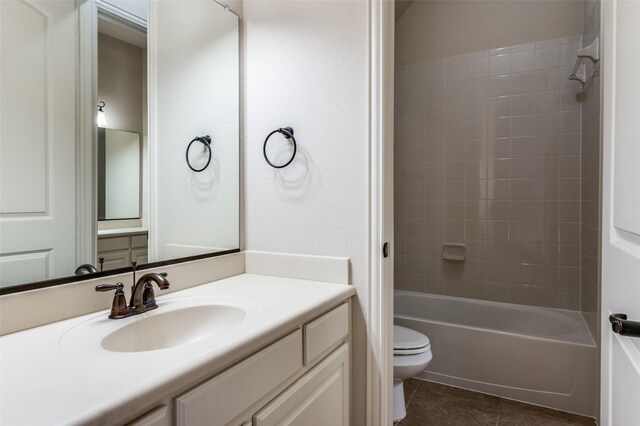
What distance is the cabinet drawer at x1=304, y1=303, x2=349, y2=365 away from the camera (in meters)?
1.05

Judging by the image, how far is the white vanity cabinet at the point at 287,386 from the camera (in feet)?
2.39

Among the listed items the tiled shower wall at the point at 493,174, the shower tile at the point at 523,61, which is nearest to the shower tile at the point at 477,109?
the tiled shower wall at the point at 493,174

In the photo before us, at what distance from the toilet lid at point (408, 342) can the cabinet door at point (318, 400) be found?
0.68 meters

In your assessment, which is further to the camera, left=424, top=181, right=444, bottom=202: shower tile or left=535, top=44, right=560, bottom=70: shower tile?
left=424, top=181, right=444, bottom=202: shower tile

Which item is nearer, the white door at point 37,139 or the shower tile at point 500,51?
the white door at point 37,139

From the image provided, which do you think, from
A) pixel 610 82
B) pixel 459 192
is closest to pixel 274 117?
pixel 610 82

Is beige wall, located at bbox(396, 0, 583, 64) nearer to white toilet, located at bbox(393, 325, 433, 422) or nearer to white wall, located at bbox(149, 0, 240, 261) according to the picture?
white wall, located at bbox(149, 0, 240, 261)

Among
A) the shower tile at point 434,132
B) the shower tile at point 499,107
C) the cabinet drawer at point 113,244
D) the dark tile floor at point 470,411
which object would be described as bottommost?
the dark tile floor at point 470,411

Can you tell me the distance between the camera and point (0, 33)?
88 centimetres

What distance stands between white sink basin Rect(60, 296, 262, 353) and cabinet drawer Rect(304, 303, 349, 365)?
18cm

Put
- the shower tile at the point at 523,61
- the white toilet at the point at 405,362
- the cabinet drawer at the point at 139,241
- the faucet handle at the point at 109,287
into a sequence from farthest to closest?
the shower tile at the point at 523,61, the white toilet at the point at 405,362, the cabinet drawer at the point at 139,241, the faucet handle at the point at 109,287

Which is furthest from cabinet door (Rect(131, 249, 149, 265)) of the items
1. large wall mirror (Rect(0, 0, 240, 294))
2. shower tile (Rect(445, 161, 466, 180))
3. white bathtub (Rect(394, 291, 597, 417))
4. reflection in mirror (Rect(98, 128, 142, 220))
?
shower tile (Rect(445, 161, 466, 180))

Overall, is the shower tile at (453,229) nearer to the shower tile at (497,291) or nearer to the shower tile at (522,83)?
the shower tile at (497,291)

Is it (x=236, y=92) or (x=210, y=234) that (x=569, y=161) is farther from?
(x=210, y=234)
